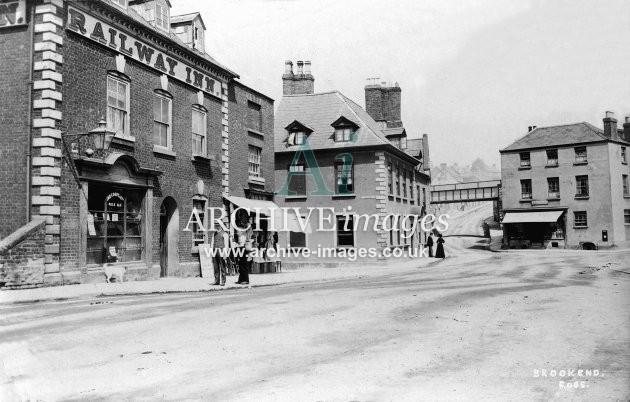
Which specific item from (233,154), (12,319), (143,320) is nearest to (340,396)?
(143,320)

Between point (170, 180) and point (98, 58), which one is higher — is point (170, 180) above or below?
below

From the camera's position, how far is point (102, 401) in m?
4.85

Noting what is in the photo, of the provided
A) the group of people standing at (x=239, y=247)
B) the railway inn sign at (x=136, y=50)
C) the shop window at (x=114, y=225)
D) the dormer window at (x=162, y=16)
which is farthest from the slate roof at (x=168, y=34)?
the group of people standing at (x=239, y=247)

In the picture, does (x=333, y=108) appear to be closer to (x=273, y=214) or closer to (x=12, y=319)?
(x=273, y=214)

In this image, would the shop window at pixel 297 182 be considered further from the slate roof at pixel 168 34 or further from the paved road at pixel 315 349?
the paved road at pixel 315 349

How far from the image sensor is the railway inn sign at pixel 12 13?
13.8 metres

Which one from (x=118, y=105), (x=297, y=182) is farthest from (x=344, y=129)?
(x=118, y=105)

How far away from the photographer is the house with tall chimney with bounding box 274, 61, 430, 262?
30.9 m

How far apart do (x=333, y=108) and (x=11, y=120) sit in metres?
22.4

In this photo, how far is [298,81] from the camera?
37188 millimetres

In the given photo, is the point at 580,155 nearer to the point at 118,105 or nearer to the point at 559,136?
the point at 559,136

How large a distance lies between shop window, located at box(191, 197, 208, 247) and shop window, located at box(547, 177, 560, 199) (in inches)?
1347

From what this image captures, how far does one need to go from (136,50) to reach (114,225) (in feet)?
17.9

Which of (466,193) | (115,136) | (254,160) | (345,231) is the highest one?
(466,193)
